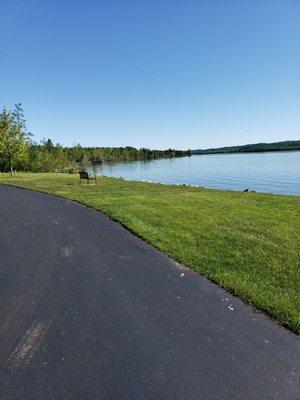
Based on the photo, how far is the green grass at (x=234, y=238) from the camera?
7.35m

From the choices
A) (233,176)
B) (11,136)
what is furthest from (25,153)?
(233,176)

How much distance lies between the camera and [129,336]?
18.3ft

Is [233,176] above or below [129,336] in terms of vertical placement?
below

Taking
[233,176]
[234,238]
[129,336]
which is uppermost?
[129,336]

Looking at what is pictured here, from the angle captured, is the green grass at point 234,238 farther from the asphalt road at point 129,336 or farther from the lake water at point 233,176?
the lake water at point 233,176

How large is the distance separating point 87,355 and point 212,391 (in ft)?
5.50

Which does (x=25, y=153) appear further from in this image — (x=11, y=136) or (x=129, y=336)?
(x=129, y=336)

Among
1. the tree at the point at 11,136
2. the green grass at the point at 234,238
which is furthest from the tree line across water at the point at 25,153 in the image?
the green grass at the point at 234,238

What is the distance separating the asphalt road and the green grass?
1.80 feet

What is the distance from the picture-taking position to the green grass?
7.35 m

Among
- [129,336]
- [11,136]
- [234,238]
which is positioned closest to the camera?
[129,336]

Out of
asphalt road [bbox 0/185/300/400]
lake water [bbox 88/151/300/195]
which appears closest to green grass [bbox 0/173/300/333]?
asphalt road [bbox 0/185/300/400]

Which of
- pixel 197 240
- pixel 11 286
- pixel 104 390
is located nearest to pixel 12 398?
pixel 104 390

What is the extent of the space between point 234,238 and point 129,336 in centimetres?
650
